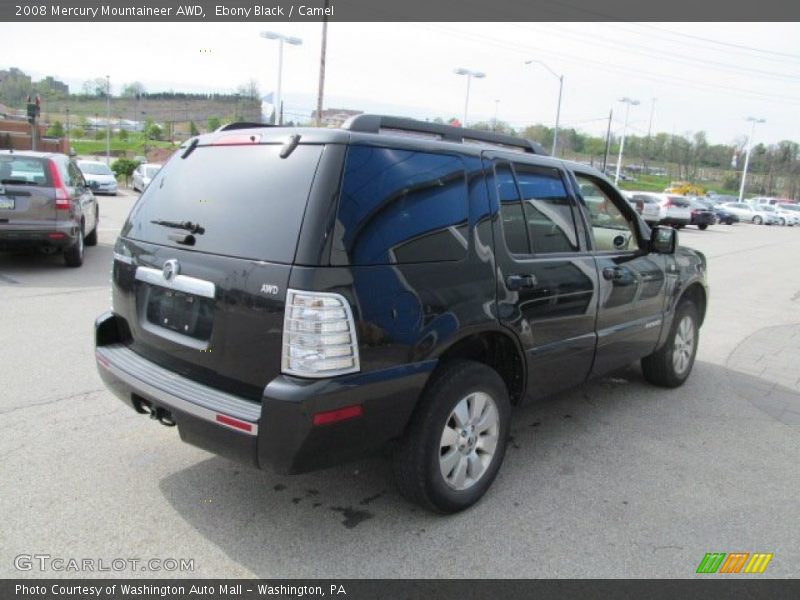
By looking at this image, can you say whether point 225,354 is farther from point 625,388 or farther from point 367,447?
point 625,388

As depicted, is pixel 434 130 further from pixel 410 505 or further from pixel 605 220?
pixel 410 505

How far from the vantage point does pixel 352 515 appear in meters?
3.20

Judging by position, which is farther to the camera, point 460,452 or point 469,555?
point 460,452

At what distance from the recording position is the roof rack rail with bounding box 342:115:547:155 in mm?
3221

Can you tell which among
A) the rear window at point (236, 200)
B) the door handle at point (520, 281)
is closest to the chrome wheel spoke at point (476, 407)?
the door handle at point (520, 281)

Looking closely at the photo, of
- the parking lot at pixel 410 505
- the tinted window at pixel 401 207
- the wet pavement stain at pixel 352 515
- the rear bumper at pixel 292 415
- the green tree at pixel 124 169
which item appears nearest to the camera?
the rear bumper at pixel 292 415

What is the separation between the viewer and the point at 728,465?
4027mm

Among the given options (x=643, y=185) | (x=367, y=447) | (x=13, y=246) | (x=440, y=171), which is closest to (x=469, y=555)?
(x=367, y=447)

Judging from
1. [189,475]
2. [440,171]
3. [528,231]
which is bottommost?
[189,475]

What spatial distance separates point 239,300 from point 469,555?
1.53 m

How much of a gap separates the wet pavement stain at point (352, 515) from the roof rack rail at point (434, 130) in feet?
6.16

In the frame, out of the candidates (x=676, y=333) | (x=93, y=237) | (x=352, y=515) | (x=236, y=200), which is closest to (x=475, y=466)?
(x=352, y=515)

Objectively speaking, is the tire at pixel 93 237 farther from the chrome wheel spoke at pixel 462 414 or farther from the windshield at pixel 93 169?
the windshield at pixel 93 169

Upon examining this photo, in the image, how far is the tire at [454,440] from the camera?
3006 mm
